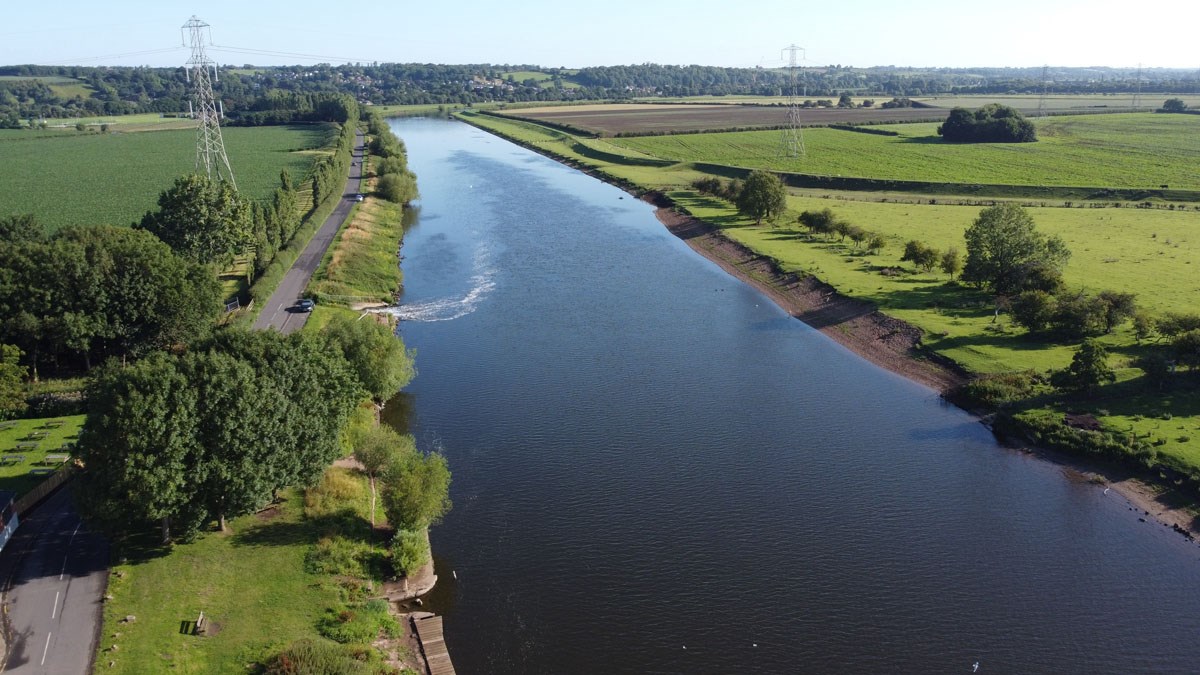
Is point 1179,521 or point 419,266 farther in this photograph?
point 419,266

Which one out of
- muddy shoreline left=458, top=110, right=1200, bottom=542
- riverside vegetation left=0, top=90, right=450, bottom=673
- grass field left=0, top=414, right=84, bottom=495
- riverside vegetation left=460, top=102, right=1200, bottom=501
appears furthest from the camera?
riverside vegetation left=460, top=102, right=1200, bottom=501

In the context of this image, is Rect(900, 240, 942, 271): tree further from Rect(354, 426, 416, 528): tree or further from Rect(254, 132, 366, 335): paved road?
Rect(254, 132, 366, 335): paved road

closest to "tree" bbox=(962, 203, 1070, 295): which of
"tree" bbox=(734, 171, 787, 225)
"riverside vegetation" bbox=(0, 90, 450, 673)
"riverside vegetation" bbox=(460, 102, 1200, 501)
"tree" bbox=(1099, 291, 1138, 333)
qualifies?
"riverside vegetation" bbox=(460, 102, 1200, 501)

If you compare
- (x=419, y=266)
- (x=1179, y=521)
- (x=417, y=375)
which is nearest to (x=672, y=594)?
(x=1179, y=521)

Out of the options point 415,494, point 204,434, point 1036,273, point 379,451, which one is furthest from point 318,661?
point 1036,273

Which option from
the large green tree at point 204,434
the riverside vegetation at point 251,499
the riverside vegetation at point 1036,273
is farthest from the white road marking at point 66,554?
the riverside vegetation at point 1036,273

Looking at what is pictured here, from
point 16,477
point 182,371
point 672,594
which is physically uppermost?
point 182,371

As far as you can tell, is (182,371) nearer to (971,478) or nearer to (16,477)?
(16,477)
